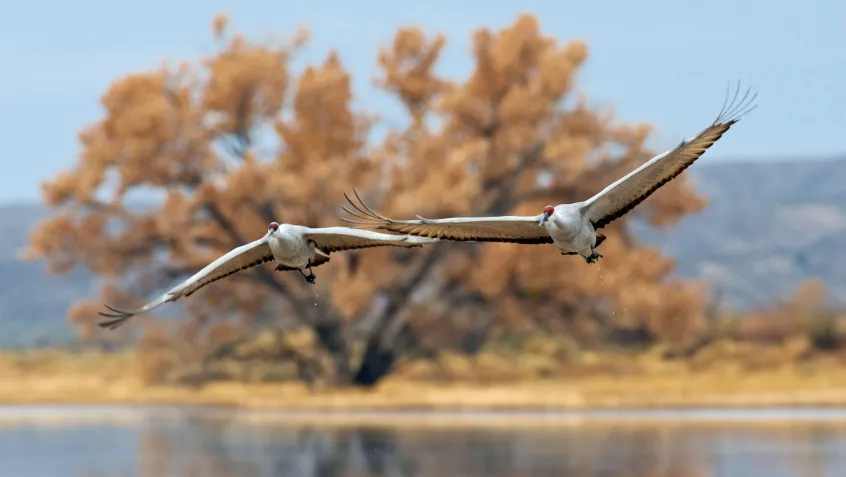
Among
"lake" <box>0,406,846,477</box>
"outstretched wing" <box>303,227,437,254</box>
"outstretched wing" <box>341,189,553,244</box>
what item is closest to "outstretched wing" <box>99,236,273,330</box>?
"outstretched wing" <box>303,227,437,254</box>

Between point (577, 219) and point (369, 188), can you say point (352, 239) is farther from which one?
point (369, 188)

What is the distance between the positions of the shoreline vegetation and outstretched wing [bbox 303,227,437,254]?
24595 mm

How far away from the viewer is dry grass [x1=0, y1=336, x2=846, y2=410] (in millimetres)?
42594

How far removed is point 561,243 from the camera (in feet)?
52.5

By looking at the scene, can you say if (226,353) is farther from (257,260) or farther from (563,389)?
(257,260)

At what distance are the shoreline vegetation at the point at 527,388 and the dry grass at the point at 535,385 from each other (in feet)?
0.12

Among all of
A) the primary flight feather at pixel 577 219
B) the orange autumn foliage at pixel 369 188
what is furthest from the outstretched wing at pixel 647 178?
the orange autumn foliage at pixel 369 188

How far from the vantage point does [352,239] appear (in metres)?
17.4

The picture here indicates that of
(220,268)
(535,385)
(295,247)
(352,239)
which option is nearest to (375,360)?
(535,385)

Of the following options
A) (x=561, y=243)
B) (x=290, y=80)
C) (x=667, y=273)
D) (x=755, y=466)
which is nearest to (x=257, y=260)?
(x=561, y=243)

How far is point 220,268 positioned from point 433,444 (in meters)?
14.5

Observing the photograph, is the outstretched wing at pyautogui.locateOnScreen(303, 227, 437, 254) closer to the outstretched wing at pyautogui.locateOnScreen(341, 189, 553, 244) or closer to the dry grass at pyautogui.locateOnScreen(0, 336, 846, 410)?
the outstretched wing at pyautogui.locateOnScreen(341, 189, 553, 244)

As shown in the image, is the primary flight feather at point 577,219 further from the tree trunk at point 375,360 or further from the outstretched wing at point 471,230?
the tree trunk at point 375,360

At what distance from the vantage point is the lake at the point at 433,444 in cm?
2750
